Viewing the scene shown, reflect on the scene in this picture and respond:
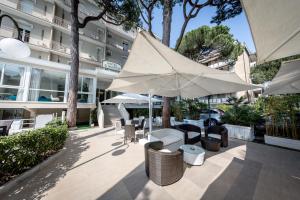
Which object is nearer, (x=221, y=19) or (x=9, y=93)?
(x=9, y=93)

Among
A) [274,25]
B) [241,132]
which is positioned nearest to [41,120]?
[274,25]

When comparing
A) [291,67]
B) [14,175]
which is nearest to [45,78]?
[14,175]

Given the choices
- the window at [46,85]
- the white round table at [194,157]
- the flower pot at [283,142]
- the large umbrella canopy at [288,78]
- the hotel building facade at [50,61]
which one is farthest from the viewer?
the window at [46,85]

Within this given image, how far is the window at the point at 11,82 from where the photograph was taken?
8.66 meters

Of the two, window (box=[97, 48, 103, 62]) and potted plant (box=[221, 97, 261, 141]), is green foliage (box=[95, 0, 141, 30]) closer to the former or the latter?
window (box=[97, 48, 103, 62])

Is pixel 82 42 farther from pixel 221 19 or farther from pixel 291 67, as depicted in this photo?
pixel 291 67

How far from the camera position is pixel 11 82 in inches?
440

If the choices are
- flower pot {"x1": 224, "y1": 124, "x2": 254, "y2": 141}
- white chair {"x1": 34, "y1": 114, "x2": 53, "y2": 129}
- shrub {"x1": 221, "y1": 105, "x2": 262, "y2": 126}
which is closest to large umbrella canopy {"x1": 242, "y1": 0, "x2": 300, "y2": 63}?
flower pot {"x1": 224, "y1": 124, "x2": 254, "y2": 141}

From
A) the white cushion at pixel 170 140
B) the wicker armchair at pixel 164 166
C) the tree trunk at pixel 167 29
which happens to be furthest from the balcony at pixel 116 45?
the wicker armchair at pixel 164 166

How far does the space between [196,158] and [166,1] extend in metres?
9.90

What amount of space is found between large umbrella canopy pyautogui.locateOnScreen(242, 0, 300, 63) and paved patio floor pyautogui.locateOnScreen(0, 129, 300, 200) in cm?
301

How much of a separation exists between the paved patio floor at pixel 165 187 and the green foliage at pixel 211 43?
16.3 meters

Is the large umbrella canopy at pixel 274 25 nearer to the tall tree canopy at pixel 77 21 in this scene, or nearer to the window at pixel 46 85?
the tall tree canopy at pixel 77 21

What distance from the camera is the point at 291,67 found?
480 cm
